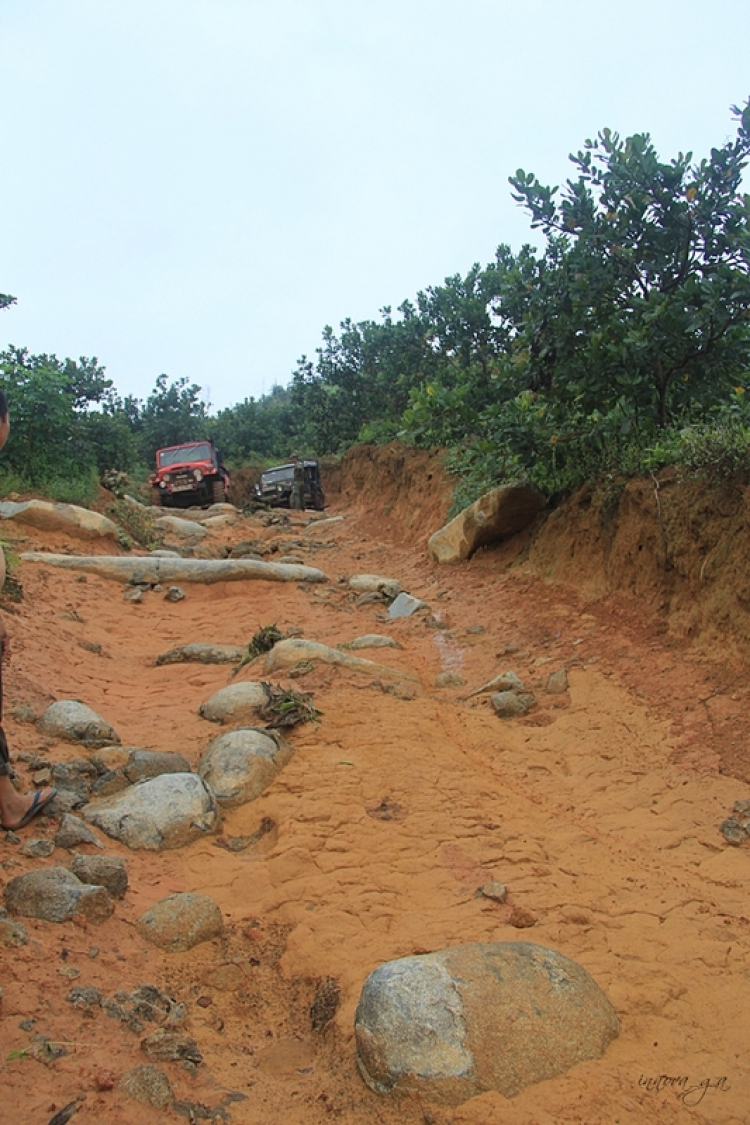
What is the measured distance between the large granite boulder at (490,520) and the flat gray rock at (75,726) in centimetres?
591

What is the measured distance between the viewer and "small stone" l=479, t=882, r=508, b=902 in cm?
341

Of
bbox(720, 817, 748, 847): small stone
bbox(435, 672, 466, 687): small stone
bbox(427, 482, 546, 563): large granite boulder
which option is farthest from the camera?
bbox(427, 482, 546, 563): large granite boulder

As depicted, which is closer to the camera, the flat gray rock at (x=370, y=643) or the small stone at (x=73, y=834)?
the small stone at (x=73, y=834)

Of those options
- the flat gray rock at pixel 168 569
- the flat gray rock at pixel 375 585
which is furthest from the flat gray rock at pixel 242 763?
the flat gray rock at pixel 168 569

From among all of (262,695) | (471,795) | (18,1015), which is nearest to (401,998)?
(18,1015)

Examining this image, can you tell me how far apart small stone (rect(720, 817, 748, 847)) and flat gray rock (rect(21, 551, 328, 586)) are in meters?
7.54

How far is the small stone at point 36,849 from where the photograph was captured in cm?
325

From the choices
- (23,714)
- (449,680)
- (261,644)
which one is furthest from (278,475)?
(23,714)

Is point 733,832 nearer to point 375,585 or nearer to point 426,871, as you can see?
point 426,871

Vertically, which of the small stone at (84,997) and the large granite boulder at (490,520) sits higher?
the large granite boulder at (490,520)

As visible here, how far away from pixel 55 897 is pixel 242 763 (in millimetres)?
1717

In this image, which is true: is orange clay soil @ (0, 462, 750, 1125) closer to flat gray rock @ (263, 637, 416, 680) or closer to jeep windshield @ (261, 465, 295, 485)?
flat gray rock @ (263, 637, 416, 680)

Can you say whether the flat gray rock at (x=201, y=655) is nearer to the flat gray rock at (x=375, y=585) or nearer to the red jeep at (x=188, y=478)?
the flat gray rock at (x=375, y=585)

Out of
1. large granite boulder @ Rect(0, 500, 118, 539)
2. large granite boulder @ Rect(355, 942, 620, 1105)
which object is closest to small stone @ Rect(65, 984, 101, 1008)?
large granite boulder @ Rect(355, 942, 620, 1105)
